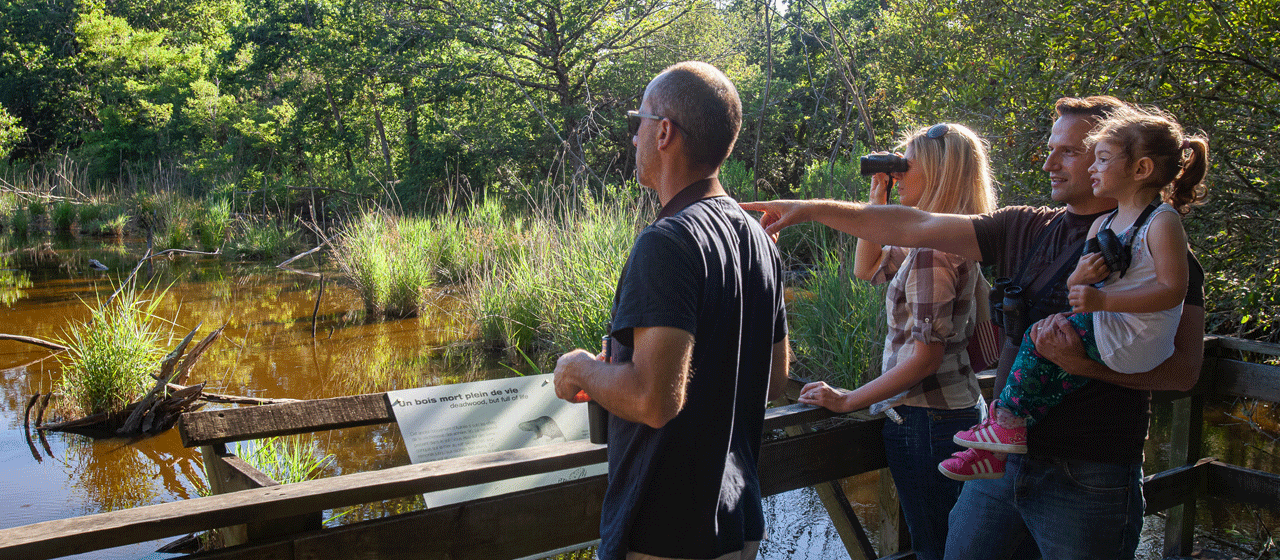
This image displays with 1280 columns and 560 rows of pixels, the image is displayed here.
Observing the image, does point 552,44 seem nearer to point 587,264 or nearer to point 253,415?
point 587,264

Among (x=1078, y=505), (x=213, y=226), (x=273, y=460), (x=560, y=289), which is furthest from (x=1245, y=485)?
(x=213, y=226)

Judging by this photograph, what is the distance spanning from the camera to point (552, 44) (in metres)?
13.9

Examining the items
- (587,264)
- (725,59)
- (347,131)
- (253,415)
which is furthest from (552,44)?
(253,415)

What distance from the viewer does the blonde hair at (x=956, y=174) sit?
2031 millimetres

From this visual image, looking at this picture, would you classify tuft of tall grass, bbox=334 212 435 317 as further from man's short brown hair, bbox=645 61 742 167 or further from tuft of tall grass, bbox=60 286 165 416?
man's short brown hair, bbox=645 61 742 167

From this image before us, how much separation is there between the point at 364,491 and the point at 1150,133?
1.50 metres

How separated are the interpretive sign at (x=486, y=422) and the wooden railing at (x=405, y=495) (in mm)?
87

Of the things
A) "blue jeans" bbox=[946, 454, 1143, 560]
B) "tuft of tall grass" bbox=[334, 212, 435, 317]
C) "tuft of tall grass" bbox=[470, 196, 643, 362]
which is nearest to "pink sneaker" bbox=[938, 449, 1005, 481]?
"blue jeans" bbox=[946, 454, 1143, 560]

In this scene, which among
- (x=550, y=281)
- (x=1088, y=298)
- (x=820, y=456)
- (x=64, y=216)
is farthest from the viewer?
(x=64, y=216)

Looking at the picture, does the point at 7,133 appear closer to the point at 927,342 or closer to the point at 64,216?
the point at 64,216

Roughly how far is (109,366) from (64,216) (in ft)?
49.4

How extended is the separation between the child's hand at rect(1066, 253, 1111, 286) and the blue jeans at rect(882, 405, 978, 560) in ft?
1.80

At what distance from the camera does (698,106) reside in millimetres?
1372

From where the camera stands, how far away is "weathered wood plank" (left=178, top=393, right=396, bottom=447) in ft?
5.95
